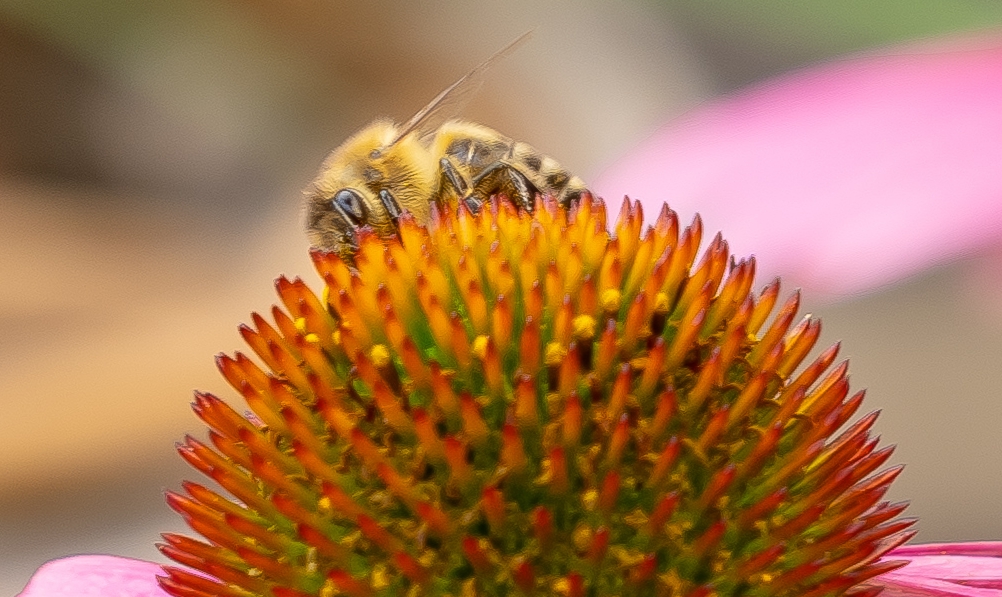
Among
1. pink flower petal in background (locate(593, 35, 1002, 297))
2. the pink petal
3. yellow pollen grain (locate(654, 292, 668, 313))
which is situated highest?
pink flower petal in background (locate(593, 35, 1002, 297))

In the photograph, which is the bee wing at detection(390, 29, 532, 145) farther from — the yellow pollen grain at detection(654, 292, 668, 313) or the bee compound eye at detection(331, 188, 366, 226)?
the yellow pollen grain at detection(654, 292, 668, 313)

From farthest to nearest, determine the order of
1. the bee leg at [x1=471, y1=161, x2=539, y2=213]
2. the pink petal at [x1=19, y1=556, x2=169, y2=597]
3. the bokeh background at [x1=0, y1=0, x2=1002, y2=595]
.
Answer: the bokeh background at [x1=0, y1=0, x2=1002, y2=595], the bee leg at [x1=471, y1=161, x2=539, y2=213], the pink petal at [x1=19, y1=556, x2=169, y2=597]

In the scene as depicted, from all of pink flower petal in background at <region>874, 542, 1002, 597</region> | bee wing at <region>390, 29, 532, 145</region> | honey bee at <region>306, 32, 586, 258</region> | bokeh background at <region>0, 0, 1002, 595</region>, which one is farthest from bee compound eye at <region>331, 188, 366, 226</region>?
bokeh background at <region>0, 0, 1002, 595</region>

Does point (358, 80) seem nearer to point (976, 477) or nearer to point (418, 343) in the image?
point (976, 477)

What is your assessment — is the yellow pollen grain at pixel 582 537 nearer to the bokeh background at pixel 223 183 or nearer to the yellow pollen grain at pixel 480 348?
the yellow pollen grain at pixel 480 348

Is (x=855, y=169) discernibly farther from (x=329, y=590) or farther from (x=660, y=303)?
(x=329, y=590)

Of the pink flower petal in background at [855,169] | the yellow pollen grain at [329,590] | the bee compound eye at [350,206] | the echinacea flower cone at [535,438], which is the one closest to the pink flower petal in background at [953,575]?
the echinacea flower cone at [535,438]

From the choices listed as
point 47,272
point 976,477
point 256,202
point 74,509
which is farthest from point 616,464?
point 256,202

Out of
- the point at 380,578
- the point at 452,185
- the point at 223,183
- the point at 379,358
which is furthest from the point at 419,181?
the point at 223,183
